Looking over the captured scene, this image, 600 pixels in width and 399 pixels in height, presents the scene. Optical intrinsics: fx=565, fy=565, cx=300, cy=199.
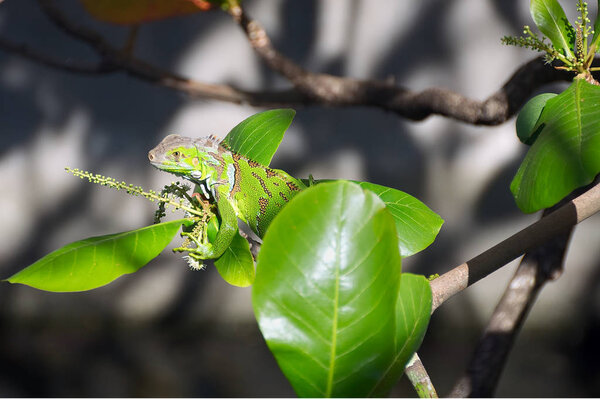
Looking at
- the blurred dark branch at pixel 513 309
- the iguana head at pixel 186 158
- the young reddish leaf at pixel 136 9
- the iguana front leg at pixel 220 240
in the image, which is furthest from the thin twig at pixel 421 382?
the young reddish leaf at pixel 136 9

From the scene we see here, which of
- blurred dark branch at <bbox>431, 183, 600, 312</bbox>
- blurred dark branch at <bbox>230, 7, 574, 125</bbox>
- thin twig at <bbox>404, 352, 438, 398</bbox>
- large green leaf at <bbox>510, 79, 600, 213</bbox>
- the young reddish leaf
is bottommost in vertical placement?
thin twig at <bbox>404, 352, 438, 398</bbox>

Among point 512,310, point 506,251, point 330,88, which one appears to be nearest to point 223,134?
point 330,88

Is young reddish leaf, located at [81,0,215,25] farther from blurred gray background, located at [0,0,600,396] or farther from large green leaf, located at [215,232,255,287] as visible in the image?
large green leaf, located at [215,232,255,287]

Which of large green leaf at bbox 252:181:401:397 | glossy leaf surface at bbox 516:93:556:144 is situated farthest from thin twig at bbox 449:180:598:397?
large green leaf at bbox 252:181:401:397

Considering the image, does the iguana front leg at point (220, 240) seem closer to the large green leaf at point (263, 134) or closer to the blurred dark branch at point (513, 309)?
the large green leaf at point (263, 134)

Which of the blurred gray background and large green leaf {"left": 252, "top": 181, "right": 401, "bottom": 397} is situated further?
the blurred gray background

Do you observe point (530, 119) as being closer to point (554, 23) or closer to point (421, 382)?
point (554, 23)

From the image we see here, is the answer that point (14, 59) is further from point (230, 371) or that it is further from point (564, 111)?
point (564, 111)
